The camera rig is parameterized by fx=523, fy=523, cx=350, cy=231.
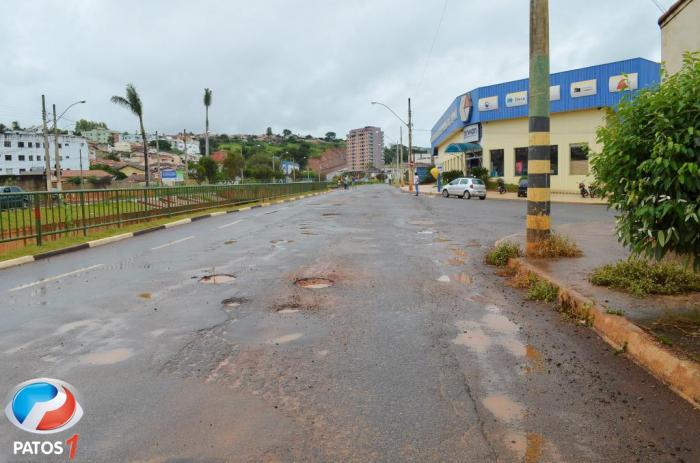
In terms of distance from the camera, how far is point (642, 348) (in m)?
4.42

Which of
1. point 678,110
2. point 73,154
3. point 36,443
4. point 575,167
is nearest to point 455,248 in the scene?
point 678,110

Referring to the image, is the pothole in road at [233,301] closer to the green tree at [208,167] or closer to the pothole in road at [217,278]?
the pothole in road at [217,278]

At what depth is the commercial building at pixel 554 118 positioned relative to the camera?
35.8 metres

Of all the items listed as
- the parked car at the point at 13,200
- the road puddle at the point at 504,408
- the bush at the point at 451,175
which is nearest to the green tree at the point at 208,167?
the bush at the point at 451,175

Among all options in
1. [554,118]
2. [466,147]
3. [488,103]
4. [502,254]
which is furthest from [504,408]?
[466,147]

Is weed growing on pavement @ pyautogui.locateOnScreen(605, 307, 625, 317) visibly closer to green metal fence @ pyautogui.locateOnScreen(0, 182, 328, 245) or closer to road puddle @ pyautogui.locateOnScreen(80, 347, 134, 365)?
road puddle @ pyautogui.locateOnScreen(80, 347, 134, 365)

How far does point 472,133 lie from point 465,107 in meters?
2.51

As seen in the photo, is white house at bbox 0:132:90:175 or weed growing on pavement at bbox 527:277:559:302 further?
white house at bbox 0:132:90:175

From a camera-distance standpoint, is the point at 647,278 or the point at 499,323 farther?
the point at 647,278

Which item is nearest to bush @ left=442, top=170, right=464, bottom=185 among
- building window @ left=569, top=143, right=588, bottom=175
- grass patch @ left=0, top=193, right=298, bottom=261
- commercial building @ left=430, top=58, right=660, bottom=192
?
commercial building @ left=430, top=58, right=660, bottom=192

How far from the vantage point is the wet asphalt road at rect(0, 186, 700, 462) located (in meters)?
3.10

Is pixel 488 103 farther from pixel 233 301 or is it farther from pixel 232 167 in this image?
pixel 232 167

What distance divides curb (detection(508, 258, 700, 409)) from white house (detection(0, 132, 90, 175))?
106530mm

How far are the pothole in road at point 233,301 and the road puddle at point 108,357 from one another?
177 centimetres
